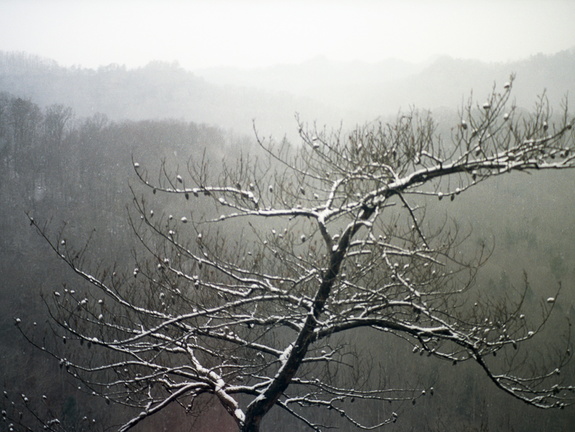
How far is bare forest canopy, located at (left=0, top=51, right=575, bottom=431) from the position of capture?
19750 mm

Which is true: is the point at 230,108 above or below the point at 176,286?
above

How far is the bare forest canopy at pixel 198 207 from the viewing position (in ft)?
64.8

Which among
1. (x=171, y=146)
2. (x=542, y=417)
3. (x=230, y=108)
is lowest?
(x=542, y=417)

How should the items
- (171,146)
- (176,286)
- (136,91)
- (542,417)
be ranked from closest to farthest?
(176,286), (542,417), (171,146), (136,91)

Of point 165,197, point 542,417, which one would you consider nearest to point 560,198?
point 542,417

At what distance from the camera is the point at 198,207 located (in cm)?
2786

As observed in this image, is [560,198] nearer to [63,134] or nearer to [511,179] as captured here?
[511,179]

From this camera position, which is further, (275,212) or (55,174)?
(55,174)

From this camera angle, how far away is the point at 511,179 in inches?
1173

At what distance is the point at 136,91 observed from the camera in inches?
1687

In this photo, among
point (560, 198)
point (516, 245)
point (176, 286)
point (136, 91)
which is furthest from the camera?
point (136, 91)

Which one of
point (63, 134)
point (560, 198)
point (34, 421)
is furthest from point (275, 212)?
point (63, 134)

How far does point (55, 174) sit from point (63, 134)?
4.18 metres

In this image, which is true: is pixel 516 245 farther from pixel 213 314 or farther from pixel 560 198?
pixel 213 314
